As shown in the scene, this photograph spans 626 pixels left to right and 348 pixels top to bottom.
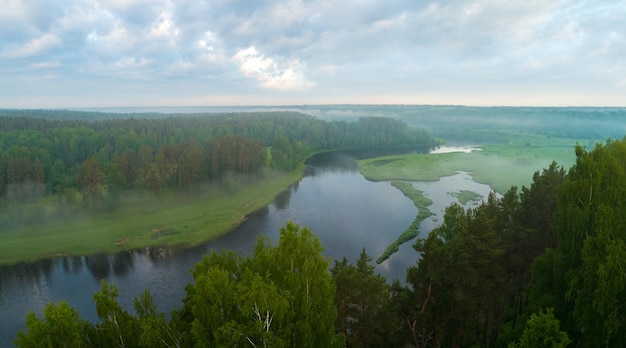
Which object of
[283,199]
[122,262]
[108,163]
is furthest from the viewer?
[283,199]

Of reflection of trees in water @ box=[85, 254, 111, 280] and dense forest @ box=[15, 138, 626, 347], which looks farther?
reflection of trees in water @ box=[85, 254, 111, 280]

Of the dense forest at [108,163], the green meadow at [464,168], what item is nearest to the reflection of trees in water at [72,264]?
the dense forest at [108,163]

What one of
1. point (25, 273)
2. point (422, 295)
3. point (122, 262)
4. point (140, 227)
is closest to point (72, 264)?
point (25, 273)

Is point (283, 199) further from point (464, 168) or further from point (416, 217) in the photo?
point (464, 168)

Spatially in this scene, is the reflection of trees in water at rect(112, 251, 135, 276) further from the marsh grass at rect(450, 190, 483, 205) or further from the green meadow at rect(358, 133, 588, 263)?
the marsh grass at rect(450, 190, 483, 205)

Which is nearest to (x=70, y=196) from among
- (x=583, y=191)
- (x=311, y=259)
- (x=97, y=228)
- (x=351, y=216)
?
(x=97, y=228)

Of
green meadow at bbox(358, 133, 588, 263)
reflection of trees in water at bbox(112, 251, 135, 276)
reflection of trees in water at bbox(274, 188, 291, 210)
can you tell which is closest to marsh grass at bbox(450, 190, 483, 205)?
green meadow at bbox(358, 133, 588, 263)

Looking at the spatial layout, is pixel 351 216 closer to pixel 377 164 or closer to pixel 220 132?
pixel 377 164

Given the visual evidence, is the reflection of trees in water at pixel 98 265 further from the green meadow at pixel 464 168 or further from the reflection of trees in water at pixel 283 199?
the green meadow at pixel 464 168
